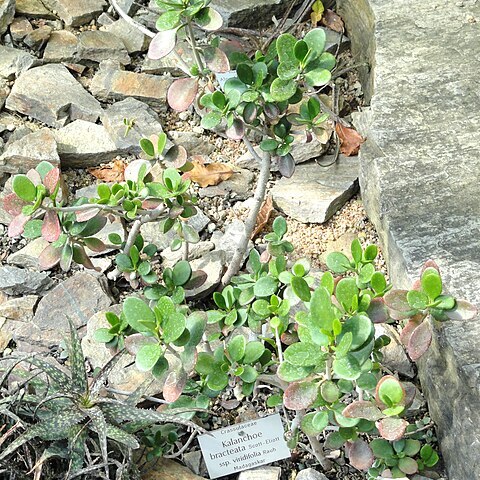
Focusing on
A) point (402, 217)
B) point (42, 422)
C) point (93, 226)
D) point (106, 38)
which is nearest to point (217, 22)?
point (93, 226)

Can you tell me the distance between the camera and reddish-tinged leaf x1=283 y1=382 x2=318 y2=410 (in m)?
1.59

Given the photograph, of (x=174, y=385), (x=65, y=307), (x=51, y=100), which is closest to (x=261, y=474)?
(x=174, y=385)

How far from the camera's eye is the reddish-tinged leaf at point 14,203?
6.02 feet

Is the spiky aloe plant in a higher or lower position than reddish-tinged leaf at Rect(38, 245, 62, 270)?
lower

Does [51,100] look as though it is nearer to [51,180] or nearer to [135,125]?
[135,125]

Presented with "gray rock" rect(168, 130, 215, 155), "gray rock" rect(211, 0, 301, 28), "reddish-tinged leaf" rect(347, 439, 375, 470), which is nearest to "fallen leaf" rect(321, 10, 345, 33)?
"gray rock" rect(211, 0, 301, 28)

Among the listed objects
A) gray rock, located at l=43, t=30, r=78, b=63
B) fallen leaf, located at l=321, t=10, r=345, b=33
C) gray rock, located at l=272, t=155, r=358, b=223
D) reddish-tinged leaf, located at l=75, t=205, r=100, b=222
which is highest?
reddish-tinged leaf, located at l=75, t=205, r=100, b=222

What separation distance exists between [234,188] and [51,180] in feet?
3.16

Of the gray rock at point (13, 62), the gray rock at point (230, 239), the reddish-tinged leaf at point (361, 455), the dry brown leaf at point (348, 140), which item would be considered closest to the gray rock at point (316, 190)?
the dry brown leaf at point (348, 140)

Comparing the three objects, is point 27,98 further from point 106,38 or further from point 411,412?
point 411,412

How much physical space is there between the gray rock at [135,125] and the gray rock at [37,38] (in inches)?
17.9

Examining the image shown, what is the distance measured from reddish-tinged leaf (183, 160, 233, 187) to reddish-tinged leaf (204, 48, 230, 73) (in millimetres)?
800

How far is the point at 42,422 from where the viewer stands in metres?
1.73

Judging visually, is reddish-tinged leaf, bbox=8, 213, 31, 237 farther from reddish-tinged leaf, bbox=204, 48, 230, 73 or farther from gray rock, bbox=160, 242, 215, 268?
gray rock, bbox=160, 242, 215, 268
